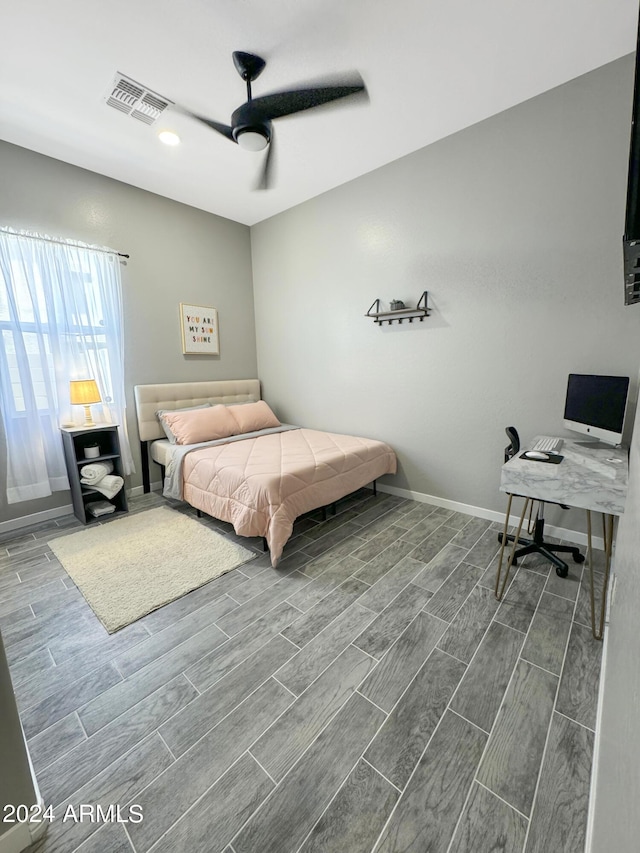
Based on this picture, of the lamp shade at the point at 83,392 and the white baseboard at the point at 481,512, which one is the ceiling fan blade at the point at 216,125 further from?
the white baseboard at the point at 481,512

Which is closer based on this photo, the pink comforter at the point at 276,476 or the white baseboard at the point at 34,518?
the pink comforter at the point at 276,476

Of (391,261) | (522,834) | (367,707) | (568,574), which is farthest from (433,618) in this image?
(391,261)

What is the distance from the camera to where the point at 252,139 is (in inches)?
84.0

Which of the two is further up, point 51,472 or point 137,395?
point 137,395

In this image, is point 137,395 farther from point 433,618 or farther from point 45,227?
point 433,618

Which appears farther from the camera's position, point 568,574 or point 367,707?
point 568,574

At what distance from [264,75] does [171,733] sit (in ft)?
11.4

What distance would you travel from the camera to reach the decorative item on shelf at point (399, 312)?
303cm

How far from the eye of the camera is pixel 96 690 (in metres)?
1.47

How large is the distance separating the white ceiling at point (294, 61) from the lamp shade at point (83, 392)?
1.91 m

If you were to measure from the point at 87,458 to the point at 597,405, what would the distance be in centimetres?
392

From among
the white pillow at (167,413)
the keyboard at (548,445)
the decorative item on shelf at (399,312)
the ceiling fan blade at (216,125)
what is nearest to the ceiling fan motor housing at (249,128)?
the ceiling fan blade at (216,125)

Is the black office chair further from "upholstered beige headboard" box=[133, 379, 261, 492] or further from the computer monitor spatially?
"upholstered beige headboard" box=[133, 379, 261, 492]

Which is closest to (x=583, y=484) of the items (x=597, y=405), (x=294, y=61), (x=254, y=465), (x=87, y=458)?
(x=597, y=405)
